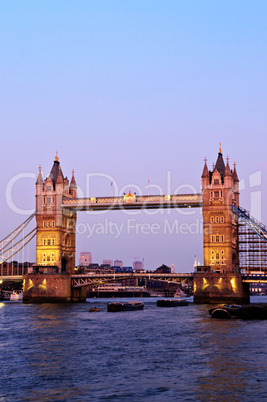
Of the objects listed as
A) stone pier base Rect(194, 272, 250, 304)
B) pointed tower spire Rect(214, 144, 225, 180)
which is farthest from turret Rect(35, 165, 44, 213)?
pointed tower spire Rect(214, 144, 225, 180)

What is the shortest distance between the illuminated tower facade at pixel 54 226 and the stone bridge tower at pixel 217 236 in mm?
32502

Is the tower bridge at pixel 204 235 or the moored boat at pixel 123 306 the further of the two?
the tower bridge at pixel 204 235

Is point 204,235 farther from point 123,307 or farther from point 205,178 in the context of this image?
point 123,307

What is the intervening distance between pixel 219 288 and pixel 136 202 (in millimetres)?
25924

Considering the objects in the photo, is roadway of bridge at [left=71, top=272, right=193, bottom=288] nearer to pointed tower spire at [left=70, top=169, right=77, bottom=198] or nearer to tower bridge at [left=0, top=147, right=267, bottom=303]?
tower bridge at [left=0, top=147, right=267, bottom=303]

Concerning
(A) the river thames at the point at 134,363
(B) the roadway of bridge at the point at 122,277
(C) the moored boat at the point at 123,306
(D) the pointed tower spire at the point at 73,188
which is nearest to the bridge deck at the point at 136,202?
(D) the pointed tower spire at the point at 73,188

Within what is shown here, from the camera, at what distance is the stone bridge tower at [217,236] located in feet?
399

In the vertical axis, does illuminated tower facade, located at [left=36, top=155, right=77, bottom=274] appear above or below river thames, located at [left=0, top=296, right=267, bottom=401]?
above

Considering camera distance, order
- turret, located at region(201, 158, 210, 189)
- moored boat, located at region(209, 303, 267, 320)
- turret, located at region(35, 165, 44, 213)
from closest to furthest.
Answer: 1. moored boat, located at region(209, 303, 267, 320)
2. turret, located at region(201, 158, 210, 189)
3. turret, located at region(35, 165, 44, 213)

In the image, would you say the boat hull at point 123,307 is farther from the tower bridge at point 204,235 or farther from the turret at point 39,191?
the turret at point 39,191

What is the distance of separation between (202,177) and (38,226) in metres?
39.2

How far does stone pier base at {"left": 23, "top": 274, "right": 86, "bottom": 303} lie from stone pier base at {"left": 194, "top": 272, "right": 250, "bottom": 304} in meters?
28.9

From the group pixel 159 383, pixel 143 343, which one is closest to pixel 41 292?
pixel 143 343

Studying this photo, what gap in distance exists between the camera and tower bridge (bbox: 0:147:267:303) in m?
122
